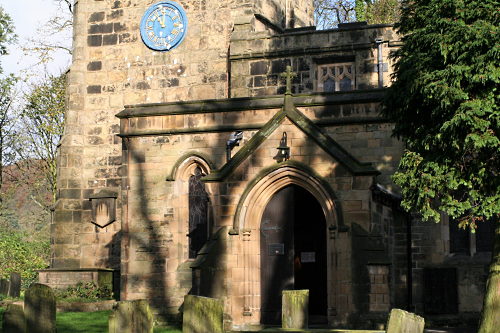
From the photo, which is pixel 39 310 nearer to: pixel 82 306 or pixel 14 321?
pixel 14 321

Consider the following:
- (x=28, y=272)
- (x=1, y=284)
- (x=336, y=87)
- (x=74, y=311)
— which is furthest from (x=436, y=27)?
(x=28, y=272)

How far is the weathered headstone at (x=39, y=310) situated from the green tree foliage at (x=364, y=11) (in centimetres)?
3213

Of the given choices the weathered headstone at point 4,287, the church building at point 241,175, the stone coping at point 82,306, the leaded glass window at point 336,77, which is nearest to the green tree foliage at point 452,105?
the church building at point 241,175

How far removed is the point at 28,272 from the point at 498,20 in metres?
31.0

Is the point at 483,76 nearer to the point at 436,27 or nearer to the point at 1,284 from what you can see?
the point at 436,27

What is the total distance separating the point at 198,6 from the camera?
29.4 m

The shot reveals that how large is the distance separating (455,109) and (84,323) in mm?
9570

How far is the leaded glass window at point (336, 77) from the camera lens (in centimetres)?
2816

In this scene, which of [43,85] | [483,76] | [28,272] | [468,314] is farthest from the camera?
[43,85]

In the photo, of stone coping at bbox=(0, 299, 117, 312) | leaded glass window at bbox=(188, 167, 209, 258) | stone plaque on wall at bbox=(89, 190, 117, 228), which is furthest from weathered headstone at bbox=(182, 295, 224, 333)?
stone plaque on wall at bbox=(89, 190, 117, 228)

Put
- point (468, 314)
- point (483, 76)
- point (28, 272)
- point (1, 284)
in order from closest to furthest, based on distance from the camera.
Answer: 1. point (483, 76)
2. point (468, 314)
3. point (1, 284)
4. point (28, 272)

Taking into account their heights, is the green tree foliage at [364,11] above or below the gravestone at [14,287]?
above

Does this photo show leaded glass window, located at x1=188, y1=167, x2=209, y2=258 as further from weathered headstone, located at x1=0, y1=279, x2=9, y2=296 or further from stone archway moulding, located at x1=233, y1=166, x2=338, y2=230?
weathered headstone, located at x1=0, y1=279, x2=9, y2=296

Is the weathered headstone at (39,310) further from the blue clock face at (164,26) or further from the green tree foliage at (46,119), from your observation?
the green tree foliage at (46,119)
